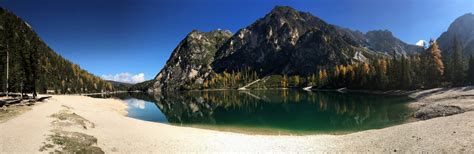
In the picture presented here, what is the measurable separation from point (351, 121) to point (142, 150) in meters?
39.9

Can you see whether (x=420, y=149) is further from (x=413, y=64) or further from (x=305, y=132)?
(x=413, y=64)

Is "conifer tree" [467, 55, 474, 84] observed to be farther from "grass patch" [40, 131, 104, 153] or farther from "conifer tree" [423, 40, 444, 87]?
"grass patch" [40, 131, 104, 153]

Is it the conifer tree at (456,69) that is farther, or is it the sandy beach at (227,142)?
the conifer tree at (456,69)

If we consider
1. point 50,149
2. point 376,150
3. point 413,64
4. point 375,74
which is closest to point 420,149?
point 376,150

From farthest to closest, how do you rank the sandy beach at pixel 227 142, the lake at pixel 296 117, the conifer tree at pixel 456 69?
the conifer tree at pixel 456 69, the lake at pixel 296 117, the sandy beach at pixel 227 142

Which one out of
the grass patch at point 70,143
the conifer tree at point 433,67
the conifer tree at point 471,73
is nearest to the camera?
the grass patch at point 70,143

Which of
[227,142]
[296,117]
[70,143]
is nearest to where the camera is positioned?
[70,143]

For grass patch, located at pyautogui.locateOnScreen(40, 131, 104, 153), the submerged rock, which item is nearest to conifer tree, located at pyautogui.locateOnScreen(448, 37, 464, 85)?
the submerged rock

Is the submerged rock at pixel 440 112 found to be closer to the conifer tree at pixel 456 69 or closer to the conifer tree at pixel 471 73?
the conifer tree at pixel 456 69

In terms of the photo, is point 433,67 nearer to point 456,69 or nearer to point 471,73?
point 456,69

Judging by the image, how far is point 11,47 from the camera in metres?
72.1

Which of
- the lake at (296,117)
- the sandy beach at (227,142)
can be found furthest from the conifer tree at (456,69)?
the sandy beach at (227,142)

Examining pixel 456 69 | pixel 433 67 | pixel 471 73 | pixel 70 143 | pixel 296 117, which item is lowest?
pixel 296 117

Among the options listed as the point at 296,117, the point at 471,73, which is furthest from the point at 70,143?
the point at 471,73
